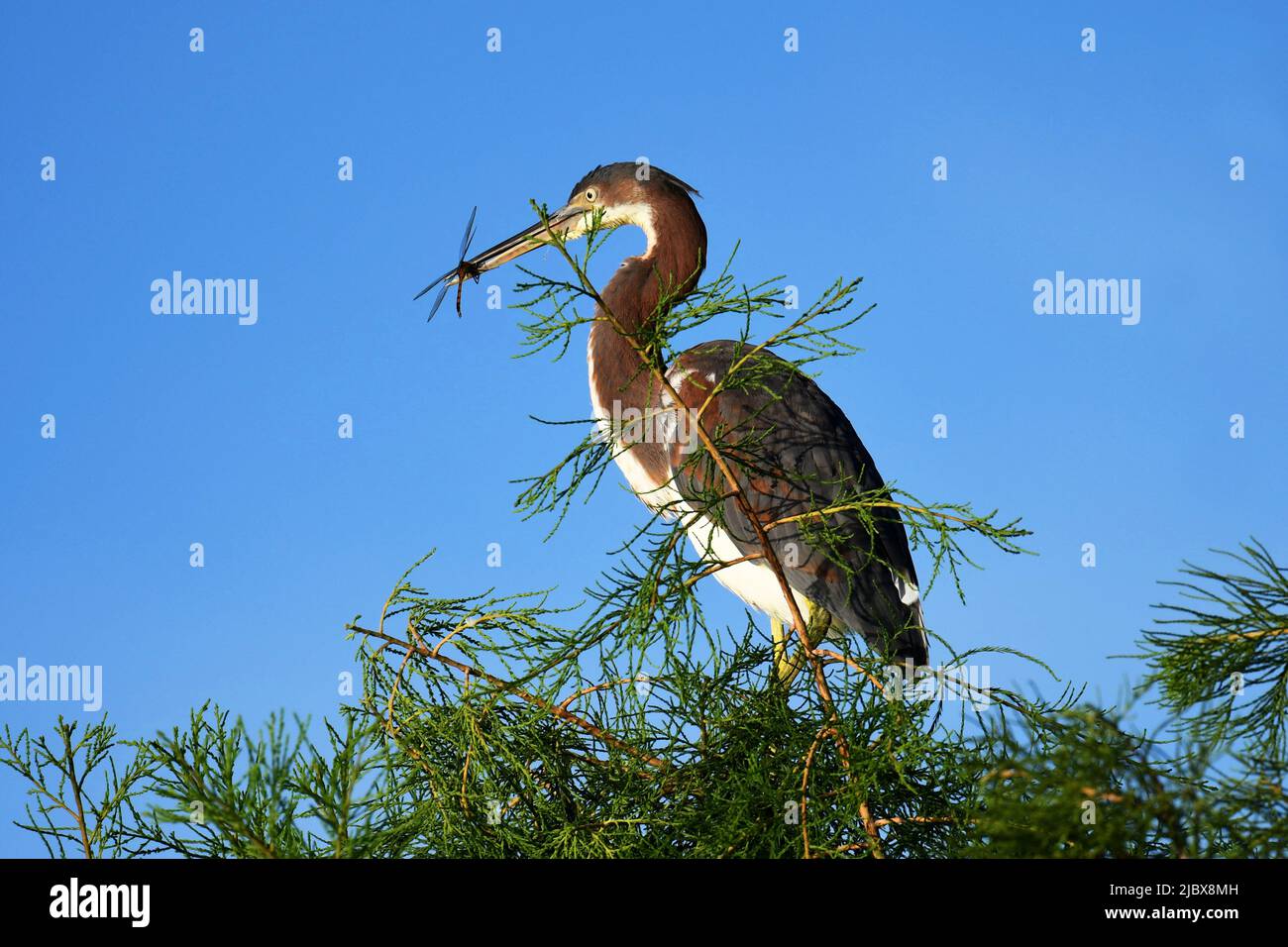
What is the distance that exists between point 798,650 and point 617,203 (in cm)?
330

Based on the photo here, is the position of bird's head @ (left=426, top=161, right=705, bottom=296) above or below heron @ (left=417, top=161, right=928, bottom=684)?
above

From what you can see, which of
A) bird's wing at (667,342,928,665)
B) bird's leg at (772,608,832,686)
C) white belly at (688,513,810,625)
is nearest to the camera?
bird's leg at (772,608,832,686)

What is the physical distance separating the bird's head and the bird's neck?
0.02 meters

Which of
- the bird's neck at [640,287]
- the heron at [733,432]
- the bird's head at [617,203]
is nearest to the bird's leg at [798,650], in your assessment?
the heron at [733,432]

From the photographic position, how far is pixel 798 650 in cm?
223

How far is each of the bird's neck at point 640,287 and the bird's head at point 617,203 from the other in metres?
0.02

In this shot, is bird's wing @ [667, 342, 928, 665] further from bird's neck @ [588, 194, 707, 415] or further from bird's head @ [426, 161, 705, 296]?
bird's head @ [426, 161, 705, 296]

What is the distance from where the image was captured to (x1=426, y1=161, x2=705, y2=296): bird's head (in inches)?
195

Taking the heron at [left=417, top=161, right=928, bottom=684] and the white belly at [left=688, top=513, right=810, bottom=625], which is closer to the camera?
the heron at [left=417, top=161, right=928, bottom=684]

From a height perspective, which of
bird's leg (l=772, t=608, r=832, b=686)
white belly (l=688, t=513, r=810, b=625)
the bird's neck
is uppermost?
the bird's neck

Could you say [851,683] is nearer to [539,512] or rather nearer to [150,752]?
[539,512]

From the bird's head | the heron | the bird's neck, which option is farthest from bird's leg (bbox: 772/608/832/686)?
the bird's head

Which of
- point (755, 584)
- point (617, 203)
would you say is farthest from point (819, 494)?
point (617, 203)
